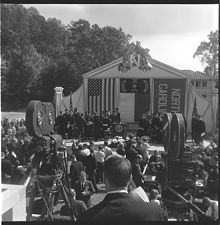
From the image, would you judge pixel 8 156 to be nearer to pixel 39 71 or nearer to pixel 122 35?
pixel 39 71

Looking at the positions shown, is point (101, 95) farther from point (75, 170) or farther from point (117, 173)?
point (117, 173)

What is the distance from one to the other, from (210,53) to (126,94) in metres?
0.65

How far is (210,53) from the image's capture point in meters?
2.50

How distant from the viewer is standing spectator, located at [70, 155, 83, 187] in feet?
9.40

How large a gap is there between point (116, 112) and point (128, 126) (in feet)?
0.43

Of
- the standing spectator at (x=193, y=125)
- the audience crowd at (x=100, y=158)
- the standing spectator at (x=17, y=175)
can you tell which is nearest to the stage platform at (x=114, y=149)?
the audience crowd at (x=100, y=158)

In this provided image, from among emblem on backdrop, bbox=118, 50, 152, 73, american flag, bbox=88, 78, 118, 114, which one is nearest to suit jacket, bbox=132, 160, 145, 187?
american flag, bbox=88, 78, 118, 114

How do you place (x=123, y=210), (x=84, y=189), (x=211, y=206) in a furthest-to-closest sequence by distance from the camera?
1. (x=84, y=189)
2. (x=211, y=206)
3. (x=123, y=210)

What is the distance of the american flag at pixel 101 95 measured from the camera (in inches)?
108

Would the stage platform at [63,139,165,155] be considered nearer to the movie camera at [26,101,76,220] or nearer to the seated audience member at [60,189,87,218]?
the movie camera at [26,101,76,220]

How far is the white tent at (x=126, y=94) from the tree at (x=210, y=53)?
157 millimetres

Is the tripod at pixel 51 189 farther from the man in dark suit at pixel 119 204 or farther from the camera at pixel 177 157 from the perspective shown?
the camera at pixel 177 157

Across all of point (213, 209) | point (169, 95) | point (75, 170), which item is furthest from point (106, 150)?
point (213, 209)

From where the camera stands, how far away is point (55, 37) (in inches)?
109
